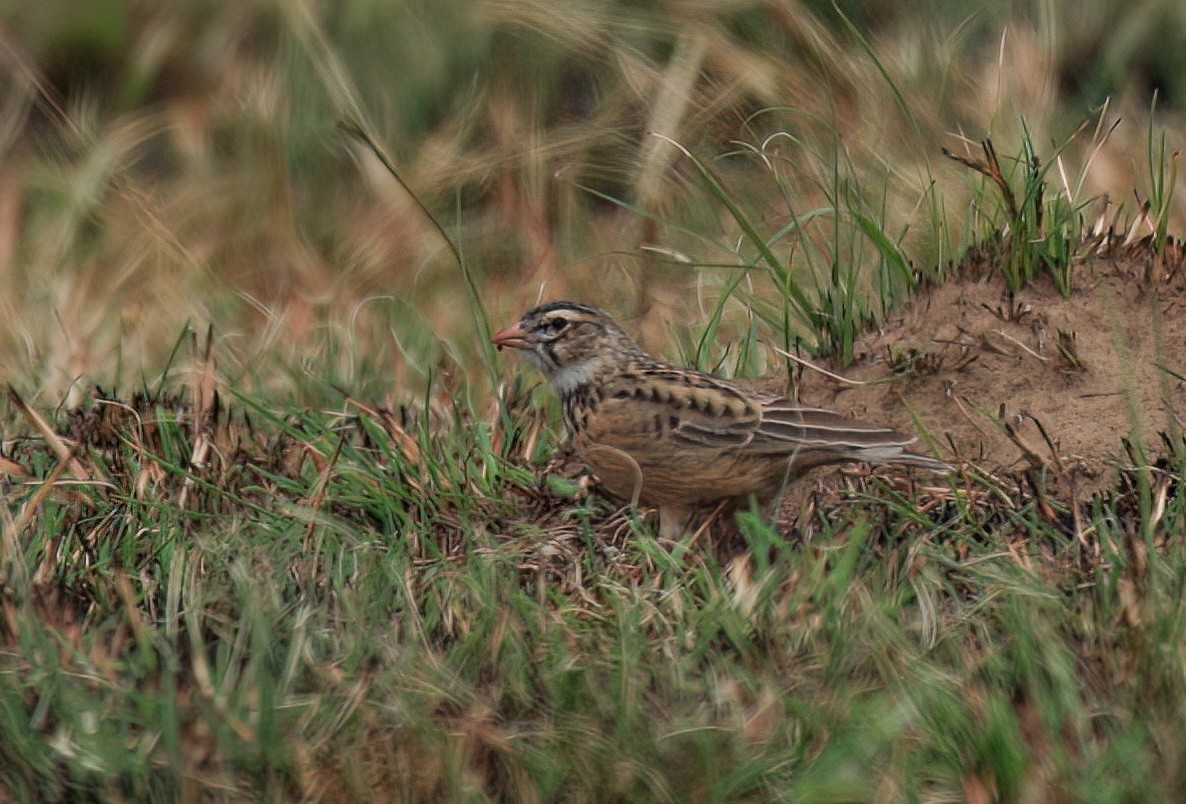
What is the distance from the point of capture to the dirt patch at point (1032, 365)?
504 cm

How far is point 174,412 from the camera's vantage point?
564cm

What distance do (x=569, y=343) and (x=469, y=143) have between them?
2.63m

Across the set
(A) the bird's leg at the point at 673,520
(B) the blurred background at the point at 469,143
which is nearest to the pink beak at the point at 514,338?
(A) the bird's leg at the point at 673,520

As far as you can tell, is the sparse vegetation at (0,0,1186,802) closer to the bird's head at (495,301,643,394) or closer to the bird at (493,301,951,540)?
the bird at (493,301,951,540)

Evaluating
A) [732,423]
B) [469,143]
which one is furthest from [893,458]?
[469,143]

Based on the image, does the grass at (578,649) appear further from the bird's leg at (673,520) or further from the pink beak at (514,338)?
the pink beak at (514,338)

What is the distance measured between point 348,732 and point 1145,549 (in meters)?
1.81

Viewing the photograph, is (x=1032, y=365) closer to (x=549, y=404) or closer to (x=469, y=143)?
(x=549, y=404)

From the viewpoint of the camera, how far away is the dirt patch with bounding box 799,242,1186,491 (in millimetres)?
5043

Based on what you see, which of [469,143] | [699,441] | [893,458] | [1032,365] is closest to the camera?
[893,458]

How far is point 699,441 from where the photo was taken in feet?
15.9

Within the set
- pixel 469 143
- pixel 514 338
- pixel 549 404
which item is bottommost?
pixel 549 404

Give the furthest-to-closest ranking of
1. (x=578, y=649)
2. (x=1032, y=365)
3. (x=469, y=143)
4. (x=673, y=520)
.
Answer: (x=469, y=143)
(x=1032, y=365)
(x=673, y=520)
(x=578, y=649)

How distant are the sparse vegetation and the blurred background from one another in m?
0.02
